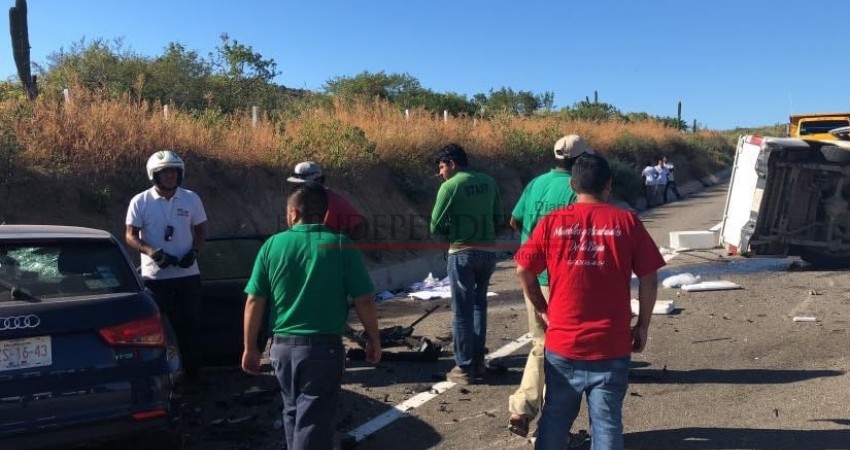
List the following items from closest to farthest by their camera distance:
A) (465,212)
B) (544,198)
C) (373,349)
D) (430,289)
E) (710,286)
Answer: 1. (373,349)
2. (544,198)
3. (465,212)
4. (710,286)
5. (430,289)

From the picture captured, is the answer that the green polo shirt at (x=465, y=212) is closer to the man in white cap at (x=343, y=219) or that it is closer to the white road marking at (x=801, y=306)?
the man in white cap at (x=343, y=219)

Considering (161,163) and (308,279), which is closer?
(308,279)

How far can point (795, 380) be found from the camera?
6.24m

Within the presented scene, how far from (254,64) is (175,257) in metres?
22.2

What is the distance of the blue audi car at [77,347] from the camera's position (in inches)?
144

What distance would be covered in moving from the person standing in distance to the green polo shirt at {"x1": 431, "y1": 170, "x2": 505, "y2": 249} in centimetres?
194

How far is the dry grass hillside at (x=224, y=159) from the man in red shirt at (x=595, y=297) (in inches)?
302

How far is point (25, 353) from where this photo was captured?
145 inches

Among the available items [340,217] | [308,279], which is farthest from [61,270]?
[340,217]

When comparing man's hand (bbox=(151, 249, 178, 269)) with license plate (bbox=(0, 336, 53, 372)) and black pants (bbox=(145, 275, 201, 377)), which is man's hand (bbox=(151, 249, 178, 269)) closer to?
black pants (bbox=(145, 275, 201, 377))

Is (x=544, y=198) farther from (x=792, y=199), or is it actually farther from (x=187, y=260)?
(x=792, y=199)

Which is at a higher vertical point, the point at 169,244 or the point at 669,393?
the point at 169,244

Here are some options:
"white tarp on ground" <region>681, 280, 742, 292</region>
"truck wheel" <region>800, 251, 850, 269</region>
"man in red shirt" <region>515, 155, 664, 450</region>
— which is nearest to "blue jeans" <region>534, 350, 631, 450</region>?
"man in red shirt" <region>515, 155, 664, 450</region>

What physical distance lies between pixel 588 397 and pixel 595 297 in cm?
50
